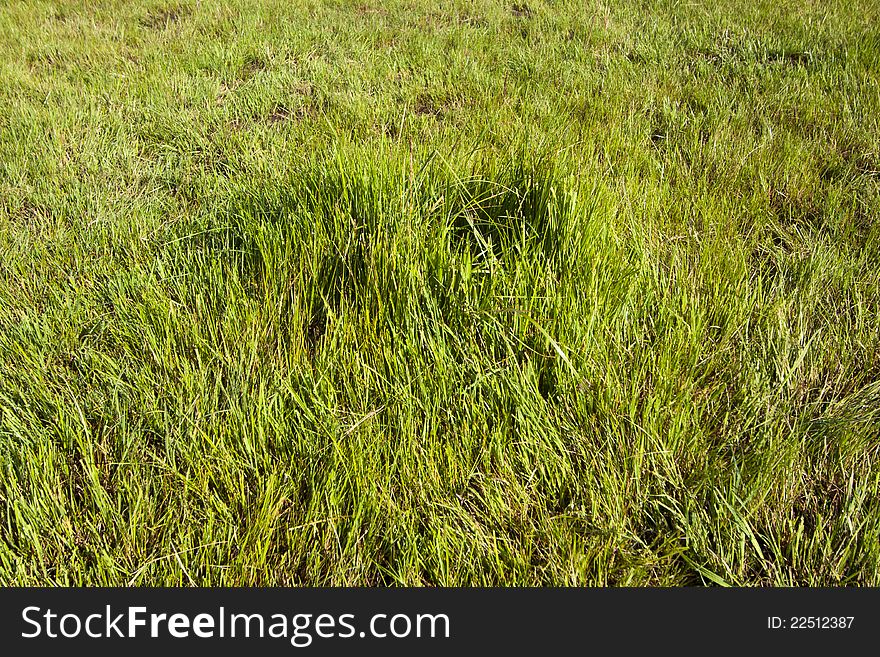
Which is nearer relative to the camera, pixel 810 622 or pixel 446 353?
pixel 810 622

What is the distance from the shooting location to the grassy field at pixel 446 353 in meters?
1.15

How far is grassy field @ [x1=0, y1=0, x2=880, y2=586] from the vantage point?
1.15 meters

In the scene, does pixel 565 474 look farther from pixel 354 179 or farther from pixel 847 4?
pixel 847 4

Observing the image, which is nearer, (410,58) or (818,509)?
(818,509)

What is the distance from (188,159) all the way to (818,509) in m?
2.68

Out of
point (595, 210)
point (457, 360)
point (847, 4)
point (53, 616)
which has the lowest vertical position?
point (53, 616)

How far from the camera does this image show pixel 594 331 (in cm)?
151

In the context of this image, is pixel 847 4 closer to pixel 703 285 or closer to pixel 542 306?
pixel 703 285

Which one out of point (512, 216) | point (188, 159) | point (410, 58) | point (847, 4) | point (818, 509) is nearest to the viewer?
point (818, 509)

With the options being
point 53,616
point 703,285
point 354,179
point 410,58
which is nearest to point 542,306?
point 703,285

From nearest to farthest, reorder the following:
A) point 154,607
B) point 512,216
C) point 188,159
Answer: point 154,607 → point 512,216 → point 188,159

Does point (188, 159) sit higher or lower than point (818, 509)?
higher

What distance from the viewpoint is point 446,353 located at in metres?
1.46

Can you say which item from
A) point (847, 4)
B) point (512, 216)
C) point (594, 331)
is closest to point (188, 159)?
point (512, 216)
